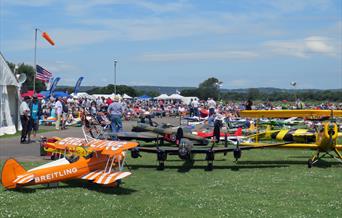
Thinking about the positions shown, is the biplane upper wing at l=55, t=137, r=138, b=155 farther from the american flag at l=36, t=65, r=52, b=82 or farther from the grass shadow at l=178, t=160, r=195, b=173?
the american flag at l=36, t=65, r=52, b=82

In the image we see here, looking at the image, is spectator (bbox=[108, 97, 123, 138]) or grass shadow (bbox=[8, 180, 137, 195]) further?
spectator (bbox=[108, 97, 123, 138])

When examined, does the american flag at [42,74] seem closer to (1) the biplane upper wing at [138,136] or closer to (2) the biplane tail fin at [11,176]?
(1) the biplane upper wing at [138,136]

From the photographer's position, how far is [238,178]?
486 inches

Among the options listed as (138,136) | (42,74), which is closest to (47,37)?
(42,74)

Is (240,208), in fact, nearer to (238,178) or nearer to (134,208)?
(134,208)

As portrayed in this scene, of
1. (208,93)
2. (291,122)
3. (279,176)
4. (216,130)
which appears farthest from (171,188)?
(208,93)

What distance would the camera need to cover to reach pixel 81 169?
10.9 metres

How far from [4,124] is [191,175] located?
15.2 metres

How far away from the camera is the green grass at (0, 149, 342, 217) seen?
8.61m

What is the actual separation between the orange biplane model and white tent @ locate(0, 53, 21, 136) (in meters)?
14.6

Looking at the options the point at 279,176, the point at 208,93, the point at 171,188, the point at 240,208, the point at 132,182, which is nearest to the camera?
the point at 240,208

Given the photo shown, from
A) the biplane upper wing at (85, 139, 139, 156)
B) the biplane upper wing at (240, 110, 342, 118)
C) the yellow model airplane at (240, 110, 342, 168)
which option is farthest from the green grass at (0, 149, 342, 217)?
the biplane upper wing at (240, 110, 342, 118)

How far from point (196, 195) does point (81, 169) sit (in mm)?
2712

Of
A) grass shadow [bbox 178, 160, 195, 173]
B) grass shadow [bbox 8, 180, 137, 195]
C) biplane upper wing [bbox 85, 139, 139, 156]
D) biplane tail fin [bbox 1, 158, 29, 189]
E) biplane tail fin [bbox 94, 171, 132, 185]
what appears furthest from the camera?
grass shadow [bbox 178, 160, 195, 173]
